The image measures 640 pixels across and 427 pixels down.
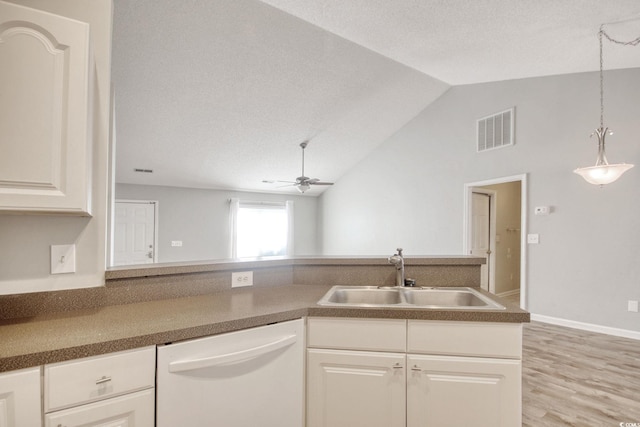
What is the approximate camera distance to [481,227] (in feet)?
16.3

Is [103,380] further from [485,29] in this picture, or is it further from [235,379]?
[485,29]

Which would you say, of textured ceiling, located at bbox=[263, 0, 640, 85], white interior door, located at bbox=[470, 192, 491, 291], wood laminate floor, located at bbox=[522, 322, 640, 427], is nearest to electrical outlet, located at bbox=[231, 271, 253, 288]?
wood laminate floor, located at bbox=[522, 322, 640, 427]

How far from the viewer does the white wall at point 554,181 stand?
3.35 m

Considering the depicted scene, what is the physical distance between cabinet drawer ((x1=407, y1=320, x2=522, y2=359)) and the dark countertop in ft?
0.12

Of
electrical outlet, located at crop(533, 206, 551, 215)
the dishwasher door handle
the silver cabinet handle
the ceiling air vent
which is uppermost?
the ceiling air vent

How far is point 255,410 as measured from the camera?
4.00 feet

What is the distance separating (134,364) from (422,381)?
3.73 feet

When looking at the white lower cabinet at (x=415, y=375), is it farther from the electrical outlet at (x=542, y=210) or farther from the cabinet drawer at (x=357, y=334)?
the electrical outlet at (x=542, y=210)

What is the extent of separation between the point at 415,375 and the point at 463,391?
205 millimetres

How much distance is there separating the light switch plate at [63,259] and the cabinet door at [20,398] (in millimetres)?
581

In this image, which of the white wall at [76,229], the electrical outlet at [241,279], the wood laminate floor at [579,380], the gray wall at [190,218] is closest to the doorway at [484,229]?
the wood laminate floor at [579,380]

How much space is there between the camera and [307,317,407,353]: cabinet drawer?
4.43 ft

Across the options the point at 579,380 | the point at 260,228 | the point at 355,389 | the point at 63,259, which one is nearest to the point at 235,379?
the point at 355,389

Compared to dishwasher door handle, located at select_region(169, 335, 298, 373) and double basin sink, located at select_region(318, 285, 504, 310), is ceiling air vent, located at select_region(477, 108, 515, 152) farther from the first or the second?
dishwasher door handle, located at select_region(169, 335, 298, 373)
